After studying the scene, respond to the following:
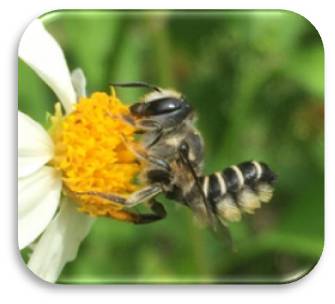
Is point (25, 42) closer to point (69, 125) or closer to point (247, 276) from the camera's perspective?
point (69, 125)

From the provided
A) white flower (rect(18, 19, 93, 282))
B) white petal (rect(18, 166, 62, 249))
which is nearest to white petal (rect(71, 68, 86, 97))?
white flower (rect(18, 19, 93, 282))

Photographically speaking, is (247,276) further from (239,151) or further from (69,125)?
(69,125)

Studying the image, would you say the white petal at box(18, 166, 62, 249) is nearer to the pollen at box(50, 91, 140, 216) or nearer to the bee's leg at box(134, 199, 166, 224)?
the pollen at box(50, 91, 140, 216)

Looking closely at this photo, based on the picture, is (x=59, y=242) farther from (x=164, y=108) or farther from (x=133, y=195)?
(x=164, y=108)

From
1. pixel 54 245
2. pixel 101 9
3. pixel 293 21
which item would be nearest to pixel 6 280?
pixel 54 245

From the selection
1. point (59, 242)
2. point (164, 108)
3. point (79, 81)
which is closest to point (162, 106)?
point (164, 108)

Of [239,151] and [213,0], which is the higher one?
[213,0]

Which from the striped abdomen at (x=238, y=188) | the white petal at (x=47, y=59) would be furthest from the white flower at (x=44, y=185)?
the striped abdomen at (x=238, y=188)

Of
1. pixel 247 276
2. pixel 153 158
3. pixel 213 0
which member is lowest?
pixel 247 276
